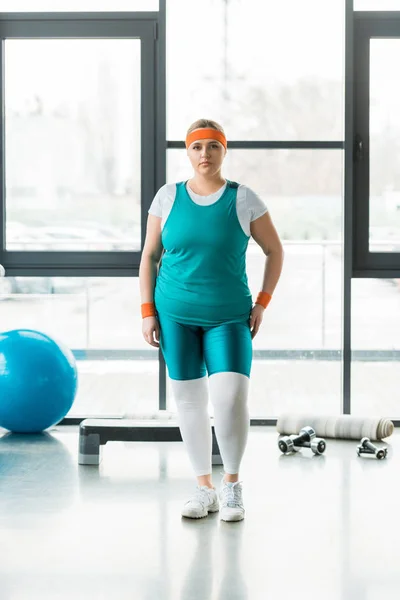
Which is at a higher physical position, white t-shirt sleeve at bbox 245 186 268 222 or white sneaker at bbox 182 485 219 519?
white t-shirt sleeve at bbox 245 186 268 222

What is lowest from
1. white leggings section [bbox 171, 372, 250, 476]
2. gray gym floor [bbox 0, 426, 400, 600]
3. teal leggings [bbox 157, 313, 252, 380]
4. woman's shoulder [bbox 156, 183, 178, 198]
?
gray gym floor [bbox 0, 426, 400, 600]

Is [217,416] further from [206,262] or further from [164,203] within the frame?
[164,203]

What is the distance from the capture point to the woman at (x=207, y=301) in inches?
117

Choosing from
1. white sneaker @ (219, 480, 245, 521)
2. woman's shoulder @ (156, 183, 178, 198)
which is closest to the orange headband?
woman's shoulder @ (156, 183, 178, 198)

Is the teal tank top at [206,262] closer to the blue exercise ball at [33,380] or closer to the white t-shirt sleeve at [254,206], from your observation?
the white t-shirt sleeve at [254,206]

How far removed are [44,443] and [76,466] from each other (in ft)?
1.55

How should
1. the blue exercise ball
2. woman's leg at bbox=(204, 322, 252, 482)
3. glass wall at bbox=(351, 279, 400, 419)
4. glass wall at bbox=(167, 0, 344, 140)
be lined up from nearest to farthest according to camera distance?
1. woman's leg at bbox=(204, 322, 252, 482)
2. the blue exercise ball
3. glass wall at bbox=(167, 0, 344, 140)
4. glass wall at bbox=(351, 279, 400, 419)

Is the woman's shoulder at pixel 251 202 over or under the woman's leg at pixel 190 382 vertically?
over

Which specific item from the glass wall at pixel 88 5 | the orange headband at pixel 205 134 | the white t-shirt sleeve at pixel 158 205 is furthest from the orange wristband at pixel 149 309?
the glass wall at pixel 88 5

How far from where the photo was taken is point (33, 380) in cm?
412

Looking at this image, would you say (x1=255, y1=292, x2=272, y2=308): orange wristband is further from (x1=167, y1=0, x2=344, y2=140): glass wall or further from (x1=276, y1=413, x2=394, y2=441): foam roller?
(x1=167, y1=0, x2=344, y2=140): glass wall

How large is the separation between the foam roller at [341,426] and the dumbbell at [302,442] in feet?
0.68

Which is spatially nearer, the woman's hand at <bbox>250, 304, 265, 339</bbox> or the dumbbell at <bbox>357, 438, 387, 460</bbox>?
the woman's hand at <bbox>250, 304, 265, 339</bbox>

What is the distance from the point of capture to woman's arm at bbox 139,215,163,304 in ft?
10.3
